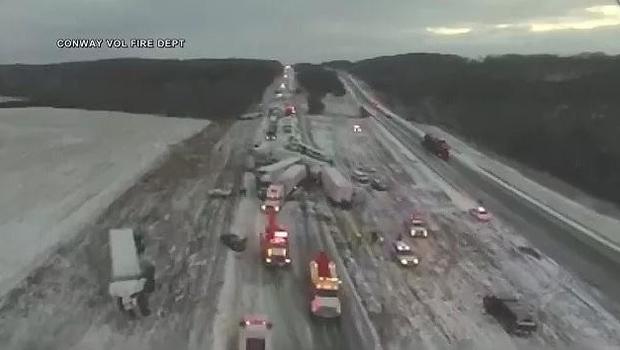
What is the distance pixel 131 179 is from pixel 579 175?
3112 cm

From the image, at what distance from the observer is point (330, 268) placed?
87.1 ft

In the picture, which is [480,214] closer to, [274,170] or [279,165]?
[274,170]

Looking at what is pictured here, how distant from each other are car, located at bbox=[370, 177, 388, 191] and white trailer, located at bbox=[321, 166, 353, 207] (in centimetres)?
369

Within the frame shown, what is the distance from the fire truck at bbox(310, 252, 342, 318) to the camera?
79.0 ft

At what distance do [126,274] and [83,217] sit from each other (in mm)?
11476

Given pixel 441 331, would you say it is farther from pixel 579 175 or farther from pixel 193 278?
pixel 579 175

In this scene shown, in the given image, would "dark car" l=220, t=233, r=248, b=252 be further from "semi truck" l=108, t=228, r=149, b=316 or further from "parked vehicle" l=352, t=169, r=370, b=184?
"parked vehicle" l=352, t=169, r=370, b=184

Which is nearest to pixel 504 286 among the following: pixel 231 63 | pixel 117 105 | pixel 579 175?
pixel 579 175

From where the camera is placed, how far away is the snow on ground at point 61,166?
33781 millimetres

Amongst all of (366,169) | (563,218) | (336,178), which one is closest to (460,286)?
(563,218)

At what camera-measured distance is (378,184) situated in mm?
46500

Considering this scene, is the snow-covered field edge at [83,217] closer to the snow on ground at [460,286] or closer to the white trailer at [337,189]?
the white trailer at [337,189]

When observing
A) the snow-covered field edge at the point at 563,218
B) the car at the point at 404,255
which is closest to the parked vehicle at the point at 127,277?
the car at the point at 404,255

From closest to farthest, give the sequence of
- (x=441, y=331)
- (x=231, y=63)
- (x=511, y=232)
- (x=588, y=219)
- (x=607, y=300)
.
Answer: (x=441, y=331) < (x=607, y=300) < (x=511, y=232) < (x=588, y=219) < (x=231, y=63)
